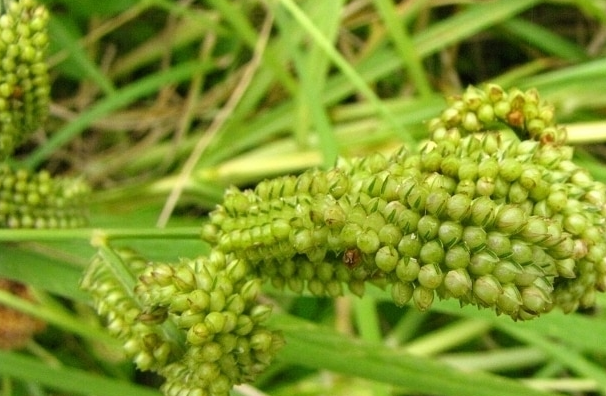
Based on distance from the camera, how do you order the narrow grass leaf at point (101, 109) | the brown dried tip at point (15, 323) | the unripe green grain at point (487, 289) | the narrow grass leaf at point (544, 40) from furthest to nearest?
the narrow grass leaf at point (544, 40), the narrow grass leaf at point (101, 109), the brown dried tip at point (15, 323), the unripe green grain at point (487, 289)

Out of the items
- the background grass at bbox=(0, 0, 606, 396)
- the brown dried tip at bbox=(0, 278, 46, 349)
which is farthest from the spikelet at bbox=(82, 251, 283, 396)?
the brown dried tip at bbox=(0, 278, 46, 349)

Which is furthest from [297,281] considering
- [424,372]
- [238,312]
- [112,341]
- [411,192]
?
[112,341]

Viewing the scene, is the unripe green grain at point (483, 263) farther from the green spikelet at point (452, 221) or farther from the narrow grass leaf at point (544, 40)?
the narrow grass leaf at point (544, 40)

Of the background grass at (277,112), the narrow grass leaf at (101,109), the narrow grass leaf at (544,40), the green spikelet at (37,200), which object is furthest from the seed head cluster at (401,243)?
the narrow grass leaf at (544,40)

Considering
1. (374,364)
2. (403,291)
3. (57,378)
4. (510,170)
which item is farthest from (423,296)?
(57,378)

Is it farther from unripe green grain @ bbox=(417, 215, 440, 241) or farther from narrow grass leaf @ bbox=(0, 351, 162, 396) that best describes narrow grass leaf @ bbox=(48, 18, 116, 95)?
unripe green grain @ bbox=(417, 215, 440, 241)

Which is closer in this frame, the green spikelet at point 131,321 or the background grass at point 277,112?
the green spikelet at point 131,321

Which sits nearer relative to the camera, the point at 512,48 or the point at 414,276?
the point at 414,276

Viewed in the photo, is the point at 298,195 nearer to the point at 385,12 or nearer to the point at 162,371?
the point at 162,371
